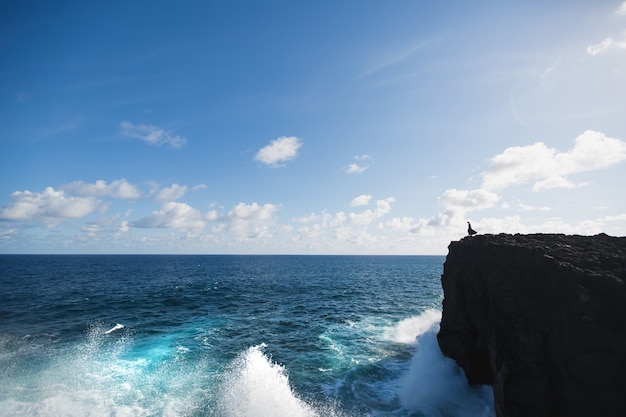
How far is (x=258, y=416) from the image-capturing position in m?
20.2

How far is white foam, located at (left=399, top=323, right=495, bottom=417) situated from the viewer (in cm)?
2097

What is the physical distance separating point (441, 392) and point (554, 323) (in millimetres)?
10356

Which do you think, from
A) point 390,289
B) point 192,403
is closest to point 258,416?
point 192,403

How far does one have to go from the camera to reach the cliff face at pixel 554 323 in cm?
1507

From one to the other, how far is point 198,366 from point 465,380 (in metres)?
23.0

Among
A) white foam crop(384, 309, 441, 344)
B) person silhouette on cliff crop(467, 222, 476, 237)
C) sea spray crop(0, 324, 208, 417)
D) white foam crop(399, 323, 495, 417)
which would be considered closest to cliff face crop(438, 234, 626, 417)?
white foam crop(399, 323, 495, 417)

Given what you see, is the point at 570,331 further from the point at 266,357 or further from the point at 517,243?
the point at 266,357

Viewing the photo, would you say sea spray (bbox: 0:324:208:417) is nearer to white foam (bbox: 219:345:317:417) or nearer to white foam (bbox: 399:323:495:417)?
white foam (bbox: 219:345:317:417)

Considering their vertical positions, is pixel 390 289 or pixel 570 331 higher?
pixel 570 331

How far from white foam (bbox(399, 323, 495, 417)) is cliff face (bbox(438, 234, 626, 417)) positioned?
6.54 feet

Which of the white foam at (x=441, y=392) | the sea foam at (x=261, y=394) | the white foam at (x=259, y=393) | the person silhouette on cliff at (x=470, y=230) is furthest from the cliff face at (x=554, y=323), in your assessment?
the white foam at (x=259, y=393)

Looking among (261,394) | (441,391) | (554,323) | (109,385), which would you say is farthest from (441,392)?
(109,385)

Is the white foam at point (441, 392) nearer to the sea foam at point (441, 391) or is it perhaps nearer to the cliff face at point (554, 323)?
the sea foam at point (441, 391)

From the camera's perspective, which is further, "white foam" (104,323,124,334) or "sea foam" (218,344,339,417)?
"white foam" (104,323,124,334)
